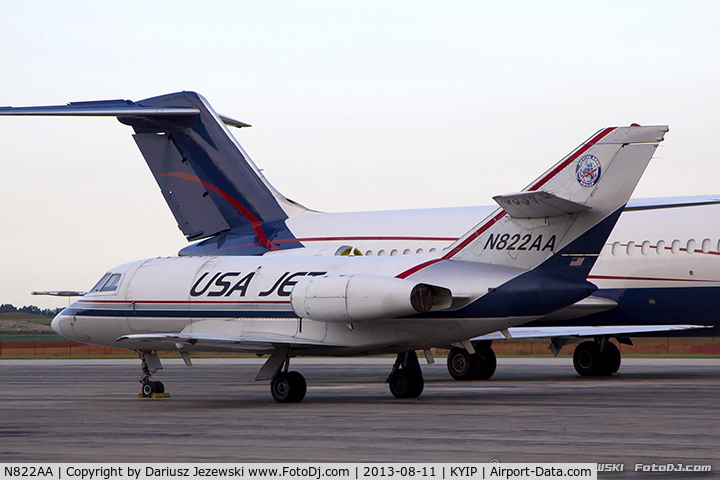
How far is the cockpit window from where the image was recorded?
20844mm

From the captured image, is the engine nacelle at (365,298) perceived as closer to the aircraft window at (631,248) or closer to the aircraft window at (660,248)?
the aircraft window at (631,248)

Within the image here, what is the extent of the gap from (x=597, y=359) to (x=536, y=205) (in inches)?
Answer: 425

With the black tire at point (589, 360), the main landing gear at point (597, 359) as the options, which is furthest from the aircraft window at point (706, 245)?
the black tire at point (589, 360)

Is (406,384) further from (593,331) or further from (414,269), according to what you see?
(593,331)

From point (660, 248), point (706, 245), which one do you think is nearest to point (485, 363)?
point (660, 248)

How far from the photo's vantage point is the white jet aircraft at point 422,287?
16375 mm

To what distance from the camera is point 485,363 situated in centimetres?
2525

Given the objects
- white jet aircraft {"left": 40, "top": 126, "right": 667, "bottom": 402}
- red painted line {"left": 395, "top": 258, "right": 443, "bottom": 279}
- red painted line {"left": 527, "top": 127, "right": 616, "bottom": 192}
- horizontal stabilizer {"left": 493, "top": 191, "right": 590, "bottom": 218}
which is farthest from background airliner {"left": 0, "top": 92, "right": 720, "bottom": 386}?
Result: red painted line {"left": 527, "top": 127, "right": 616, "bottom": 192}

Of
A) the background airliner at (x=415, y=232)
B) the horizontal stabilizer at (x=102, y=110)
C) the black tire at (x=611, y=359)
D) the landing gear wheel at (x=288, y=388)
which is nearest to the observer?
the landing gear wheel at (x=288, y=388)

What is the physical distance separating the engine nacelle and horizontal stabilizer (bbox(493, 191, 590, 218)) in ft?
6.26

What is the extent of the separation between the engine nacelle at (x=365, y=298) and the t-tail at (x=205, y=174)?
938 centimetres

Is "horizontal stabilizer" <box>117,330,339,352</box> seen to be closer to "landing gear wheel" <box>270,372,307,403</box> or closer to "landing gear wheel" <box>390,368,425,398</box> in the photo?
"landing gear wheel" <box>270,372,307,403</box>

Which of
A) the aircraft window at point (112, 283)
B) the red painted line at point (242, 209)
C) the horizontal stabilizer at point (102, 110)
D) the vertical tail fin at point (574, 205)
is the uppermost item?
the horizontal stabilizer at point (102, 110)

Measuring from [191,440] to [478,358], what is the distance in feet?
46.8
